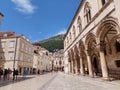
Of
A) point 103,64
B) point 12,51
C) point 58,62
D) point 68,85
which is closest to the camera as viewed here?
point 68,85

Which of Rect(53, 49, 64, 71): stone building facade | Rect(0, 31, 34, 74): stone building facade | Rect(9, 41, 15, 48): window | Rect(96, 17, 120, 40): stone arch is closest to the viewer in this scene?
Rect(96, 17, 120, 40): stone arch

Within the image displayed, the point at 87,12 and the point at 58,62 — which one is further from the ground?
the point at 87,12

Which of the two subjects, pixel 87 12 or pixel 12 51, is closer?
pixel 87 12

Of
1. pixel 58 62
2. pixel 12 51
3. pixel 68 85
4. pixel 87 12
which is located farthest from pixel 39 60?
pixel 68 85

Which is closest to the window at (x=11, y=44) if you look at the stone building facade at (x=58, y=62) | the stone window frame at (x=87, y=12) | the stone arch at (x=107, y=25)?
the stone window frame at (x=87, y=12)

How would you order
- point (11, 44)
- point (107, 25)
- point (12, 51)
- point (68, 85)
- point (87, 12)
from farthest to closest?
1. point (11, 44)
2. point (12, 51)
3. point (87, 12)
4. point (107, 25)
5. point (68, 85)

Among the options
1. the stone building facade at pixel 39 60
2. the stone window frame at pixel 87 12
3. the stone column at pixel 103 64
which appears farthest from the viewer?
the stone building facade at pixel 39 60

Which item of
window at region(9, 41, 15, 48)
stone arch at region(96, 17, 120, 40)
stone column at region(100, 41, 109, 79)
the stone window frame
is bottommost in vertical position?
stone column at region(100, 41, 109, 79)

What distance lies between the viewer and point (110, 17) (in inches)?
445

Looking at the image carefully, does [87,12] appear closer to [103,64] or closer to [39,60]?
[103,64]

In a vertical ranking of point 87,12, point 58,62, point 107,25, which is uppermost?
point 87,12

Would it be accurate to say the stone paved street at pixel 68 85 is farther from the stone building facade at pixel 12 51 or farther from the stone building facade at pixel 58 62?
the stone building facade at pixel 58 62

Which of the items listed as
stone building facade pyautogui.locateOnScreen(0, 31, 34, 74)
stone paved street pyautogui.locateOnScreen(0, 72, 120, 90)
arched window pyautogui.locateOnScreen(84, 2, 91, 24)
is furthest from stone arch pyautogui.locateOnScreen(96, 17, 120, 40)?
stone building facade pyautogui.locateOnScreen(0, 31, 34, 74)

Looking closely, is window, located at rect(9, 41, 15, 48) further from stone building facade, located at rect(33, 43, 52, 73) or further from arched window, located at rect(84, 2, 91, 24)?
arched window, located at rect(84, 2, 91, 24)
